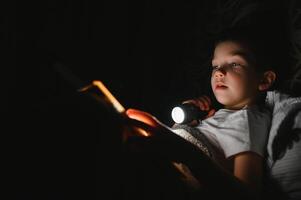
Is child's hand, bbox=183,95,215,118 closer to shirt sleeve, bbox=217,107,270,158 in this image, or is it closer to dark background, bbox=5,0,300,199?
dark background, bbox=5,0,300,199

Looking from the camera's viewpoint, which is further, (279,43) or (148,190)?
(279,43)

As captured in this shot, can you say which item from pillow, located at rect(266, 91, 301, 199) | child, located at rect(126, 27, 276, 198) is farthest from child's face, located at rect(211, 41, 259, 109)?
pillow, located at rect(266, 91, 301, 199)

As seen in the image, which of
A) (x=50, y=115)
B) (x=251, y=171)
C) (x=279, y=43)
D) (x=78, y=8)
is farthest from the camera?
(x=78, y=8)

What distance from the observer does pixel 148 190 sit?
1.21m

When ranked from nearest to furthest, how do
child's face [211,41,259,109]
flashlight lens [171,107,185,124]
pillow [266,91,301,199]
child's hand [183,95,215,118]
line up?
pillow [266,91,301,199] → child's face [211,41,259,109] → flashlight lens [171,107,185,124] → child's hand [183,95,215,118]

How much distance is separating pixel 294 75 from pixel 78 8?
1.34 meters

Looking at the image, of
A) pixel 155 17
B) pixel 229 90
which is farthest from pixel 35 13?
pixel 229 90

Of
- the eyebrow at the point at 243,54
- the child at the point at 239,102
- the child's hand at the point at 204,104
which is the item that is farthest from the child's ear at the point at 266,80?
the child's hand at the point at 204,104

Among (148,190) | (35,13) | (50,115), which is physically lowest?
(148,190)

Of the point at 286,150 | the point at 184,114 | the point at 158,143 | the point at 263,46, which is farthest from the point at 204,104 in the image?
the point at 158,143

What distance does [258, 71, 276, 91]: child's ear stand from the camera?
1.86 metres

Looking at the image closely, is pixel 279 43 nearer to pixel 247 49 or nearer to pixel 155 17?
pixel 247 49

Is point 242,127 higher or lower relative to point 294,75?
lower

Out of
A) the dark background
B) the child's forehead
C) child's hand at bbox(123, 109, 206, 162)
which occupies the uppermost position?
the dark background
